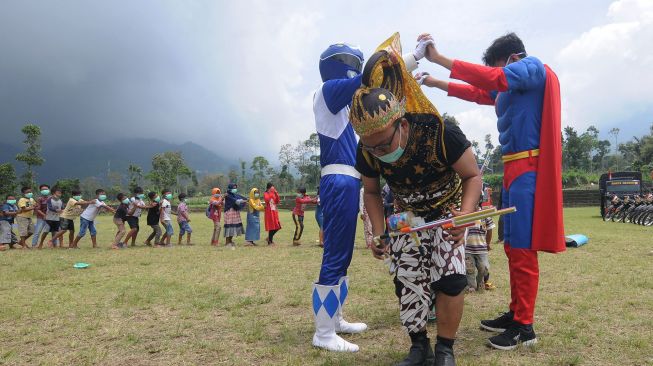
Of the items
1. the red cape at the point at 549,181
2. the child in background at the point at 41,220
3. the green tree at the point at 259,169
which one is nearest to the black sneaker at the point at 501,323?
the red cape at the point at 549,181

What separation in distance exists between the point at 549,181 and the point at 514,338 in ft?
4.10

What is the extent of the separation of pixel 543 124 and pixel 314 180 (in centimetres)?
7808

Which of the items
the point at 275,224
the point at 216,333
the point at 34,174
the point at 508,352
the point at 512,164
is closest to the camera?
the point at 508,352

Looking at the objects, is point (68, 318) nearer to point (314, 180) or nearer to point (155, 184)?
point (155, 184)

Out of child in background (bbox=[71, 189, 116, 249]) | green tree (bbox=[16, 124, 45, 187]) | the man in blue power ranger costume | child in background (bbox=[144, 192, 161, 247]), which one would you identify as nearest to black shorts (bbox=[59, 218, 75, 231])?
child in background (bbox=[71, 189, 116, 249])

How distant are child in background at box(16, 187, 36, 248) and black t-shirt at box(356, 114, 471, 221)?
13.0m

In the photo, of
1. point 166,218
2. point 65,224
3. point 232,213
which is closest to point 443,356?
point 232,213

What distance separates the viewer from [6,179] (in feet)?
112

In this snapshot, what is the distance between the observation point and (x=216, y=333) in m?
3.67

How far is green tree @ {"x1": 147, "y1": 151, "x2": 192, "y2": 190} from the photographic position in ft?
215

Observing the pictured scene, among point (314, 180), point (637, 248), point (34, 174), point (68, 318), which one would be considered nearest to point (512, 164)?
point (68, 318)

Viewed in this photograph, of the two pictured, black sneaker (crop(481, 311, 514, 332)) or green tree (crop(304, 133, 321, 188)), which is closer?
black sneaker (crop(481, 311, 514, 332))

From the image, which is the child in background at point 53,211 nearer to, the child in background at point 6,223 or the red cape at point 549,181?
the child in background at point 6,223

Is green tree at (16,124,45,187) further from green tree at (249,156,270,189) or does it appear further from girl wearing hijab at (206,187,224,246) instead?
green tree at (249,156,270,189)
